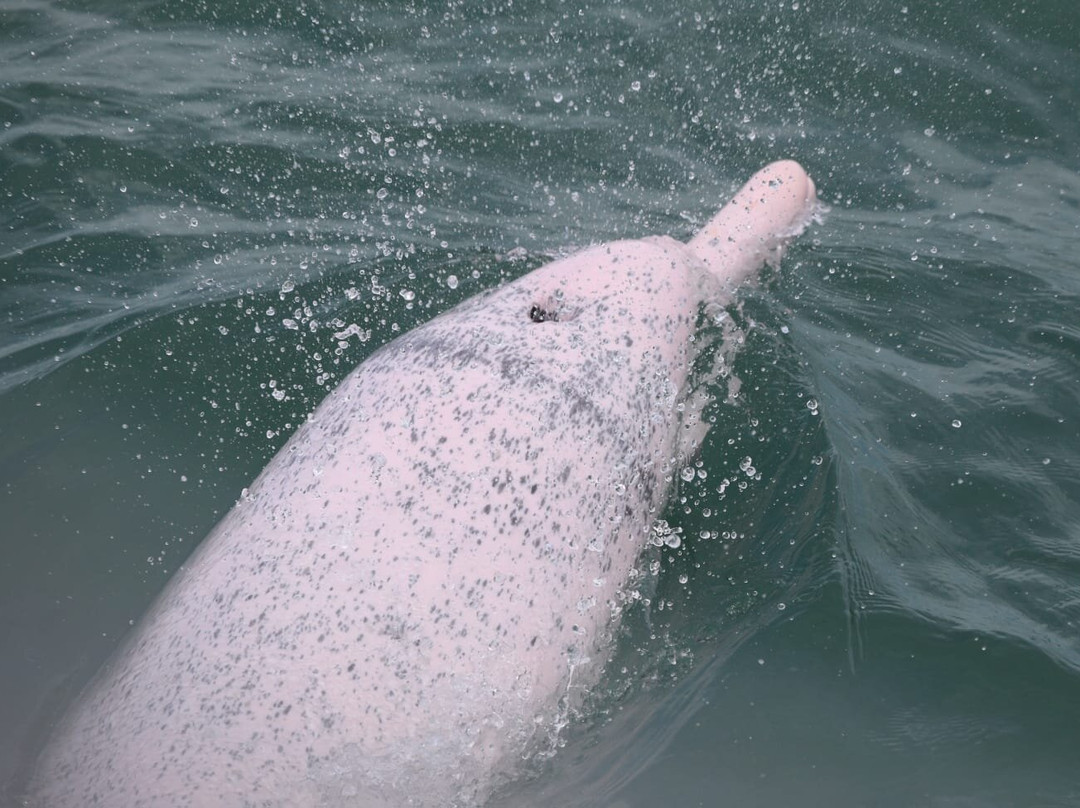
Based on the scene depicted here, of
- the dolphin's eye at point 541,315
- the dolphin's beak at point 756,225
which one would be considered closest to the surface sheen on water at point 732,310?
the dolphin's beak at point 756,225

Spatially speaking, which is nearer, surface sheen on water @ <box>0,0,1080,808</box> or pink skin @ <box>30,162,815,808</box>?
pink skin @ <box>30,162,815,808</box>

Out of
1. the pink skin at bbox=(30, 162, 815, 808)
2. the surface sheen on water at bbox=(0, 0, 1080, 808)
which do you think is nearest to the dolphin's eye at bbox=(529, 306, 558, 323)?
the pink skin at bbox=(30, 162, 815, 808)

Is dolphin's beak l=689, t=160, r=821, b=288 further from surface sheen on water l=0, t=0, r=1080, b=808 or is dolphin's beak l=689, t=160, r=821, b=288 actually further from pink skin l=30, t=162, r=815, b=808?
pink skin l=30, t=162, r=815, b=808

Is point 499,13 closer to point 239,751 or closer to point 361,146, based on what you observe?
point 361,146

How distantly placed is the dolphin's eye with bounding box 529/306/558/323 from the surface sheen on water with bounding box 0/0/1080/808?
0.87 metres

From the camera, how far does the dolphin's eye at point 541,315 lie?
12.5ft

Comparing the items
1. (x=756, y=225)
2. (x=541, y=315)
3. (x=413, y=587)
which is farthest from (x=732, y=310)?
(x=413, y=587)

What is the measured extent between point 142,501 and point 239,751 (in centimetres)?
212

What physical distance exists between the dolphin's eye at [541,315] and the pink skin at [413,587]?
3 centimetres

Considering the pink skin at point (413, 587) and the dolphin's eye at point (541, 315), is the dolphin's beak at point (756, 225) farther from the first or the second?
the dolphin's eye at point (541, 315)

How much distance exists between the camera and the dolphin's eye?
3.81 metres

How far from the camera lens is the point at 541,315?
150 inches

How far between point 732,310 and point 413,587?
7.38 ft

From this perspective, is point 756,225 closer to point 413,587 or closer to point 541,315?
point 541,315
